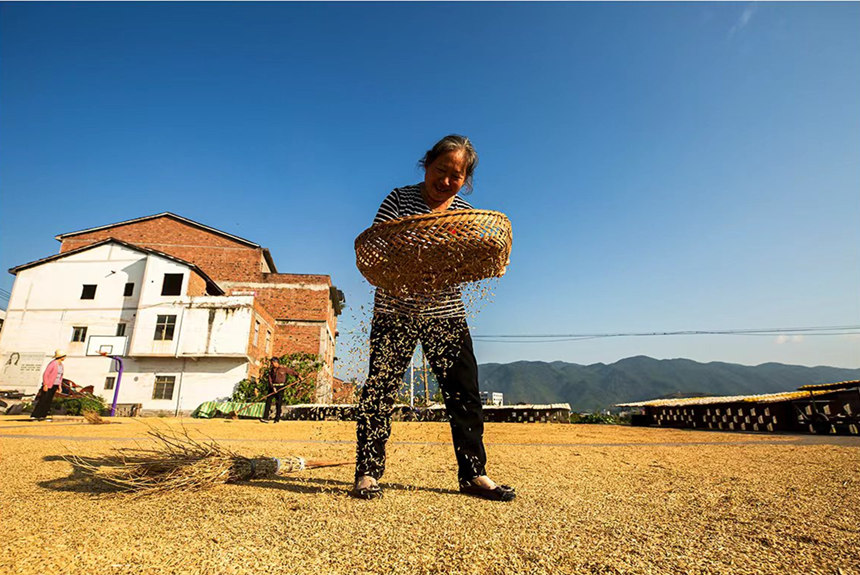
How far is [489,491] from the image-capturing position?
6.36 feet

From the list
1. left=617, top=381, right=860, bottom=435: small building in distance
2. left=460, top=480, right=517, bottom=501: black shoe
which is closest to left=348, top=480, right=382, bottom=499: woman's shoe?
left=460, top=480, right=517, bottom=501: black shoe

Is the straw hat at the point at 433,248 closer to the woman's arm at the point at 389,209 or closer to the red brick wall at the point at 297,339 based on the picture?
the woman's arm at the point at 389,209

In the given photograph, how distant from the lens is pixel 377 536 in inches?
52.6

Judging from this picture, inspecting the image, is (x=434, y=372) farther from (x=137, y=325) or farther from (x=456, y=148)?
(x=137, y=325)

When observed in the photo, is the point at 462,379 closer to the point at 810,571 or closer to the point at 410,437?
the point at 810,571

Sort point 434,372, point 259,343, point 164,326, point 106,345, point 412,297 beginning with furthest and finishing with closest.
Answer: point 259,343 < point 164,326 < point 106,345 < point 434,372 < point 412,297

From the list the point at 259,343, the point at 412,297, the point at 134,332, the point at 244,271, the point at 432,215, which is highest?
→ the point at 244,271

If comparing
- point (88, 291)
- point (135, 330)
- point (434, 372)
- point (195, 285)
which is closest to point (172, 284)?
point (195, 285)

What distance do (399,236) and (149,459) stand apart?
1.90 metres

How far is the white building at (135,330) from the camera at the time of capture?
17438mm

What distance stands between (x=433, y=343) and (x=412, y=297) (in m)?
0.28

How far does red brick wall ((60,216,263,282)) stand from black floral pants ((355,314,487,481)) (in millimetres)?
22730

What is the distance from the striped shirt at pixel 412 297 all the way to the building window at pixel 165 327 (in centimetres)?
1887

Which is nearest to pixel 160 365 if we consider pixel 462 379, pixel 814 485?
pixel 462 379
